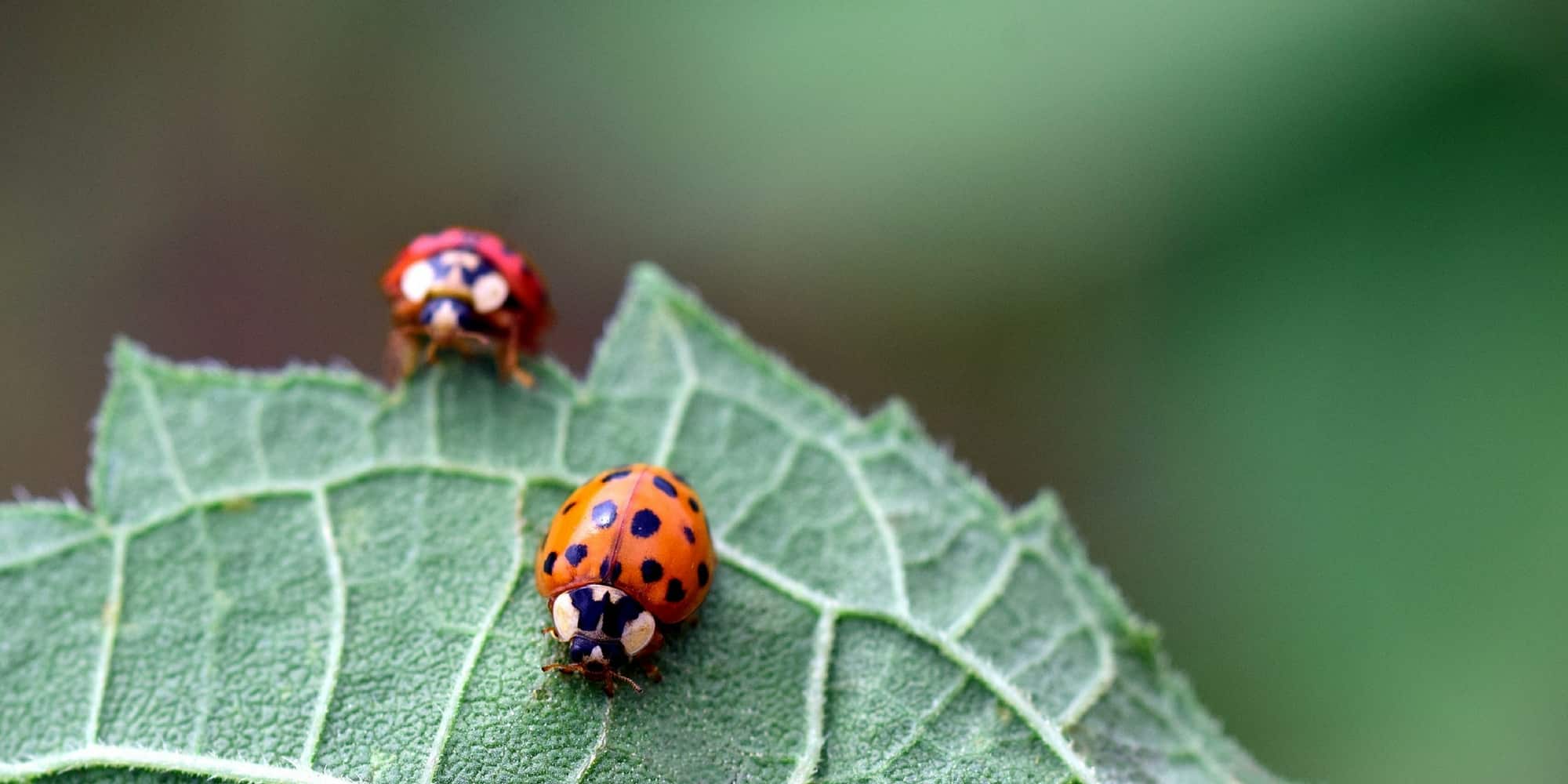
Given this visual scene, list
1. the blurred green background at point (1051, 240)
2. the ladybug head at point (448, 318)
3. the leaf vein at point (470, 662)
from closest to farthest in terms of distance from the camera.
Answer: the leaf vein at point (470, 662) → the ladybug head at point (448, 318) → the blurred green background at point (1051, 240)

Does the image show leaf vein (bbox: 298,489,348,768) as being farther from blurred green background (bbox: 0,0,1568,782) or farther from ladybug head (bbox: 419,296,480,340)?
blurred green background (bbox: 0,0,1568,782)

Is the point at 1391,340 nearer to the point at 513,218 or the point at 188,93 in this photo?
the point at 513,218

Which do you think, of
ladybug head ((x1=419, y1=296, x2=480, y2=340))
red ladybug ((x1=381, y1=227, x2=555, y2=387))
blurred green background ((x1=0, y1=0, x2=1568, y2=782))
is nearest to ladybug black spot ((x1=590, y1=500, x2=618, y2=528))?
red ladybug ((x1=381, y1=227, x2=555, y2=387))

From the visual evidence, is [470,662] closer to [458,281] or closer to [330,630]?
[330,630]

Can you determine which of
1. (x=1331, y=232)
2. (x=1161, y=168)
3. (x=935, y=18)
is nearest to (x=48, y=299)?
(x=935, y=18)

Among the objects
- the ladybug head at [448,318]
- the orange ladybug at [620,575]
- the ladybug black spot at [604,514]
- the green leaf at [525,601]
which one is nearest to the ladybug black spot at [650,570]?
the orange ladybug at [620,575]

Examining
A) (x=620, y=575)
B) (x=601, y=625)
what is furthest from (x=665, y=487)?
(x=601, y=625)

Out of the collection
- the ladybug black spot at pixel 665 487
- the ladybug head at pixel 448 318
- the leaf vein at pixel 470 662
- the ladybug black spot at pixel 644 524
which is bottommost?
the leaf vein at pixel 470 662

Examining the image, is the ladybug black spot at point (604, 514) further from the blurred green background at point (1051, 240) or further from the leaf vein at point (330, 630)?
the blurred green background at point (1051, 240)
